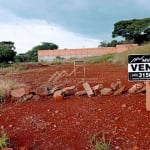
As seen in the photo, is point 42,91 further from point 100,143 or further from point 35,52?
point 35,52

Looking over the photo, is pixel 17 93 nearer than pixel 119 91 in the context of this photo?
No

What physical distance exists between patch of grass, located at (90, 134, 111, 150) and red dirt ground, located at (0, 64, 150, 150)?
0.06 m

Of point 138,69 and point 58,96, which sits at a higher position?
point 138,69

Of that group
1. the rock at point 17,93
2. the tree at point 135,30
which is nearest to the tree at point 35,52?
the tree at point 135,30

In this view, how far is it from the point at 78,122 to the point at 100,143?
0.79 meters

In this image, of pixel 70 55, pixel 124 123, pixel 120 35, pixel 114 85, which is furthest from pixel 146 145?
pixel 120 35

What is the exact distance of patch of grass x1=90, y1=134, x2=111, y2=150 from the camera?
14.1 feet

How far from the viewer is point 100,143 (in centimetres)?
445

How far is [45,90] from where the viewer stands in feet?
22.3

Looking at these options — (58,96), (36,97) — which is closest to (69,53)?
(36,97)

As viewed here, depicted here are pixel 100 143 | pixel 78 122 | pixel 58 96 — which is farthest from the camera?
pixel 58 96

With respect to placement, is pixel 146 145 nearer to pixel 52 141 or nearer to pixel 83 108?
pixel 52 141

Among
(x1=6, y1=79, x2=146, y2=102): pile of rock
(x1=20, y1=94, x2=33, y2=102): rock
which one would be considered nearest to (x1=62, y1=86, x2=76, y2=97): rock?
(x1=6, y1=79, x2=146, y2=102): pile of rock

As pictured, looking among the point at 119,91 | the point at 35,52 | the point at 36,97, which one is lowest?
the point at 36,97
